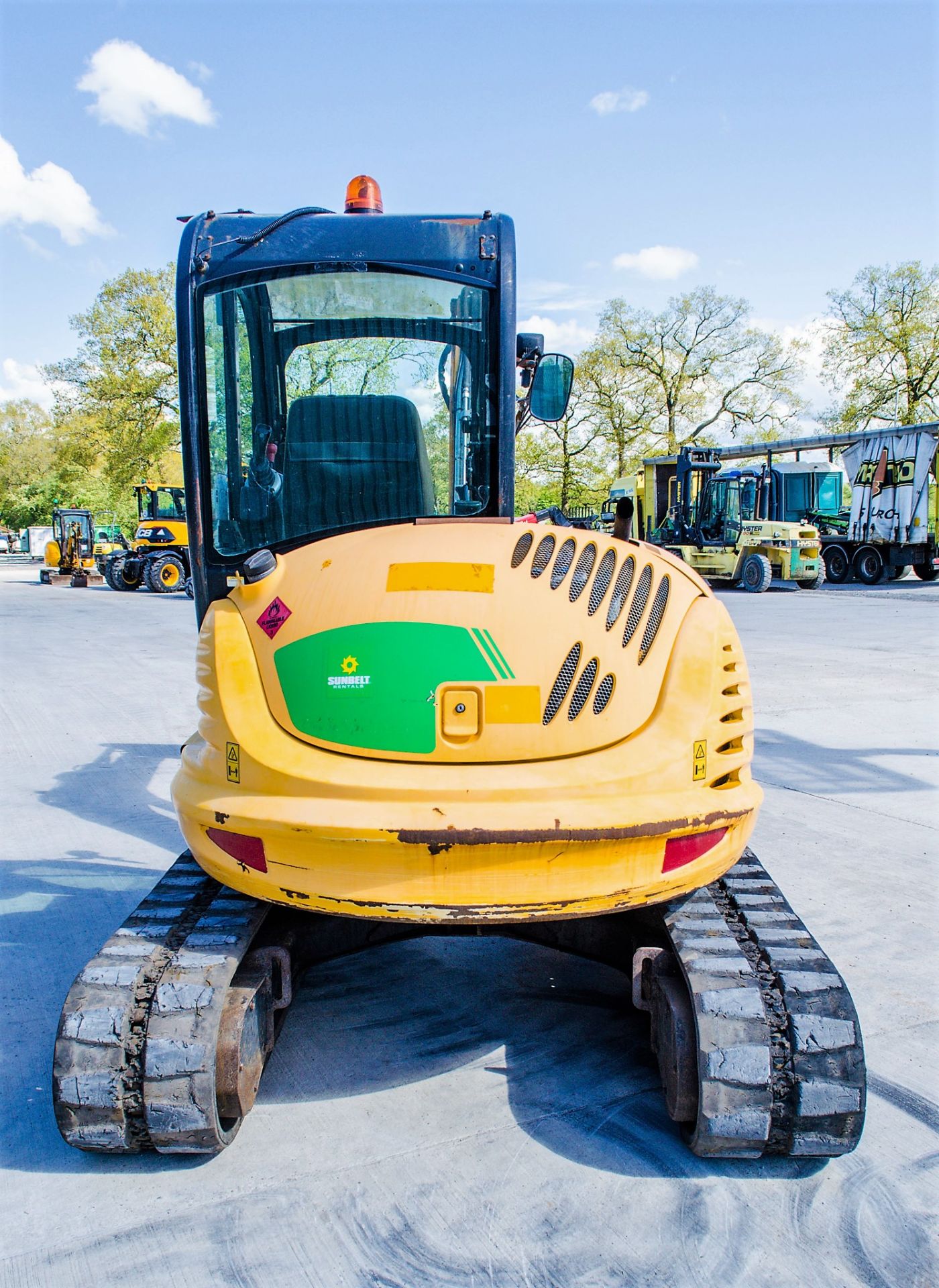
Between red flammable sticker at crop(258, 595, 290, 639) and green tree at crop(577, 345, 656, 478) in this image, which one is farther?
green tree at crop(577, 345, 656, 478)

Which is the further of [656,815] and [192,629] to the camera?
[192,629]

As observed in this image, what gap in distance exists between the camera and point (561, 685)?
2428 millimetres

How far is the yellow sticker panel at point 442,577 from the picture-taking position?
2.49 metres

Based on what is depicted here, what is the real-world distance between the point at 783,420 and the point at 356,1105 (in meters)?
46.2

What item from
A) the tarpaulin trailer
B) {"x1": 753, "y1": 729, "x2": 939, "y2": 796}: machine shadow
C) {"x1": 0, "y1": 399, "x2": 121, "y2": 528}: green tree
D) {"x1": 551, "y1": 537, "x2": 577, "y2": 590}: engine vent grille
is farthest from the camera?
{"x1": 0, "y1": 399, "x2": 121, "y2": 528}: green tree

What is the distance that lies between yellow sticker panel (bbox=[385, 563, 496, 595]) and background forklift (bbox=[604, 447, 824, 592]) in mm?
21925

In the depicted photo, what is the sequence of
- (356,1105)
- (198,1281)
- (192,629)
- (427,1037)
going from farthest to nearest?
(192,629) < (427,1037) < (356,1105) < (198,1281)

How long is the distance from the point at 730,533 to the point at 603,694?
23141mm

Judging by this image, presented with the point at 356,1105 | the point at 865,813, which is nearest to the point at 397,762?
the point at 356,1105

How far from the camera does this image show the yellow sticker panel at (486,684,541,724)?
2387 millimetres

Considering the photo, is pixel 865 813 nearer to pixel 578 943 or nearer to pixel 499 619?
pixel 578 943

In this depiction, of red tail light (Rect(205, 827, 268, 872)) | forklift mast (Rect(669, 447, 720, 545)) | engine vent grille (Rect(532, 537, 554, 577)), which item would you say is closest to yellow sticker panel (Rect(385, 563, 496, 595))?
engine vent grille (Rect(532, 537, 554, 577))

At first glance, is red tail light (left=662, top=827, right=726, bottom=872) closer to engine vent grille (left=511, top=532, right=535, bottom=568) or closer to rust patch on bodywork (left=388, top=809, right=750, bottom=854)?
rust patch on bodywork (left=388, top=809, right=750, bottom=854)

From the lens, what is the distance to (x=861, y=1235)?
91.1 inches
